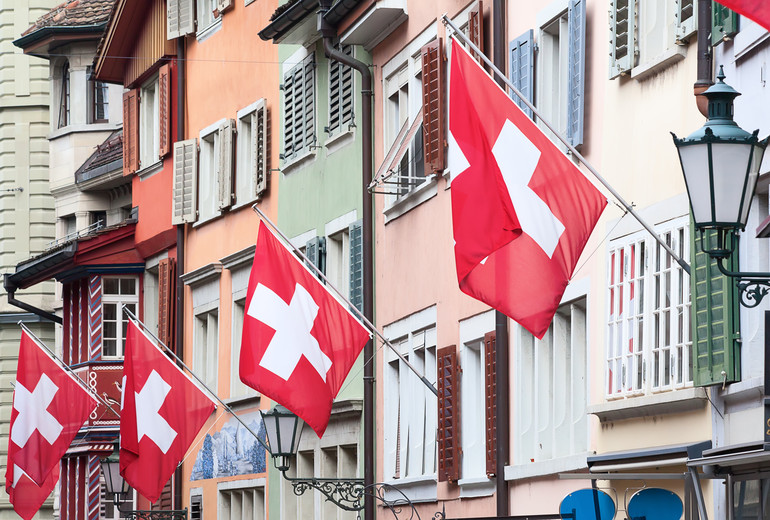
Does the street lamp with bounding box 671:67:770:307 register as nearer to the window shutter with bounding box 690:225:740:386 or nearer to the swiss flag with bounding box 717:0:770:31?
the swiss flag with bounding box 717:0:770:31

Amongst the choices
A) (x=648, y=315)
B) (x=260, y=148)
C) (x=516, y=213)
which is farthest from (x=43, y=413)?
(x=516, y=213)

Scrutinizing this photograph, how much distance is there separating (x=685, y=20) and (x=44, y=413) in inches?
624

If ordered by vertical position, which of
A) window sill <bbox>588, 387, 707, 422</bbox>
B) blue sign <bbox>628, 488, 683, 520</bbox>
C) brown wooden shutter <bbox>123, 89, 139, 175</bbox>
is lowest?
blue sign <bbox>628, 488, 683, 520</bbox>

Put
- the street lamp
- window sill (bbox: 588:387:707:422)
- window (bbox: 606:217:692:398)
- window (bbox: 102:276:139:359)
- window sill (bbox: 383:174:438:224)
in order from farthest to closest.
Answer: window (bbox: 102:276:139:359) → window sill (bbox: 383:174:438:224) → window (bbox: 606:217:692:398) → window sill (bbox: 588:387:707:422) → the street lamp

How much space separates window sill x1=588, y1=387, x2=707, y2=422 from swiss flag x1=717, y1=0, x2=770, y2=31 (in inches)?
197

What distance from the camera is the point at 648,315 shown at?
13938mm

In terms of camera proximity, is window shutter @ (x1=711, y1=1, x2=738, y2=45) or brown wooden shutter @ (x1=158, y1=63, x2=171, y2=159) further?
brown wooden shutter @ (x1=158, y1=63, x2=171, y2=159)

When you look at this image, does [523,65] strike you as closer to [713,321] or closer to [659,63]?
[659,63]

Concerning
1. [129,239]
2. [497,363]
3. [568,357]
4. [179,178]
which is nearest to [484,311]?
[497,363]

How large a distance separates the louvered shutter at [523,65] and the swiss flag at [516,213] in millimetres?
4124

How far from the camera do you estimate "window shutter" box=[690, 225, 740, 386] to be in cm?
1234

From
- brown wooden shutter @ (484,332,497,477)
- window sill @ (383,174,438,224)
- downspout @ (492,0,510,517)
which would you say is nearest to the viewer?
downspout @ (492,0,510,517)

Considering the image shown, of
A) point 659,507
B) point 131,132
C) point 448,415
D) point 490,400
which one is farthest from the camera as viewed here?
point 131,132

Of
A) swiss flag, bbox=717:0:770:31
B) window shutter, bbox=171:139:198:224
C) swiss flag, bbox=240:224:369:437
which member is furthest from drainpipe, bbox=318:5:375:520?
swiss flag, bbox=717:0:770:31
